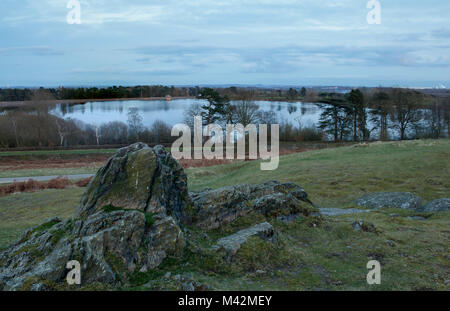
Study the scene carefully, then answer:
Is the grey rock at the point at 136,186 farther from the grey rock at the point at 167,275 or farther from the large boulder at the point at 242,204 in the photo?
the grey rock at the point at 167,275

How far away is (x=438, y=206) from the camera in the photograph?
16.0 m

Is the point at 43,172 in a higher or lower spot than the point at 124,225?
lower

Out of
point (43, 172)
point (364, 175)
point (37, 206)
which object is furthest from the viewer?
point (43, 172)

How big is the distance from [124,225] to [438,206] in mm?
14659

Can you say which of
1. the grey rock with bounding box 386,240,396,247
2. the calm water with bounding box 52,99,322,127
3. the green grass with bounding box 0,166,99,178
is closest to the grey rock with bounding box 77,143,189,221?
the grey rock with bounding box 386,240,396,247

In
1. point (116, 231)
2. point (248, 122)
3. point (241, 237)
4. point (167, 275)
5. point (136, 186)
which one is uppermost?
point (248, 122)

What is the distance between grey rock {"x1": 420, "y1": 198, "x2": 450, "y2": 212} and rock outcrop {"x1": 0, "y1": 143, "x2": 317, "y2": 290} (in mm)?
9025

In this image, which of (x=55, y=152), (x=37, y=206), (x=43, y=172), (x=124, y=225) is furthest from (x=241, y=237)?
(x=55, y=152)

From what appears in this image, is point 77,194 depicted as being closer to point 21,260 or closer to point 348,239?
point 21,260

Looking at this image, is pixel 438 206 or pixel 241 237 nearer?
pixel 241 237

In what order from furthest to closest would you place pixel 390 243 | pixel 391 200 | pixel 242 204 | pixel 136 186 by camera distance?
pixel 391 200
pixel 242 204
pixel 390 243
pixel 136 186

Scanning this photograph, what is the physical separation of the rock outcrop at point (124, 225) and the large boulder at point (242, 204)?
29 mm

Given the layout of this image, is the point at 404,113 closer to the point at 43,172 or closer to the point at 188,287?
the point at 43,172

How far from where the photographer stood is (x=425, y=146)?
33.2 metres
